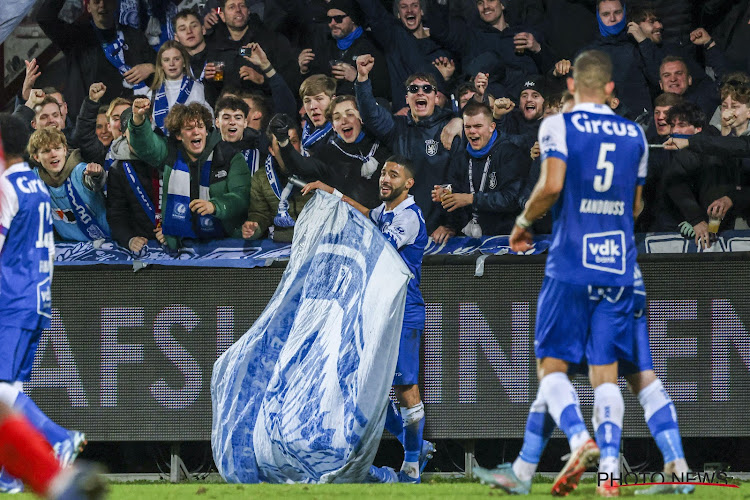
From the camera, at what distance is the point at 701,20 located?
Answer: 34.1 ft

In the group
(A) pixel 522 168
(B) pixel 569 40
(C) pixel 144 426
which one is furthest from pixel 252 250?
(B) pixel 569 40

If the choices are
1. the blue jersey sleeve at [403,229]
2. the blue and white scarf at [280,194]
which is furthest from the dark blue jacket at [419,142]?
the blue and white scarf at [280,194]

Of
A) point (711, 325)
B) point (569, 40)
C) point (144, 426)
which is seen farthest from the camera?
point (569, 40)

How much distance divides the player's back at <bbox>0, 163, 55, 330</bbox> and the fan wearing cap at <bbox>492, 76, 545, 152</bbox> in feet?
14.2

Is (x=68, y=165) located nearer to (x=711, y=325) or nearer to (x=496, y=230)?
(x=496, y=230)

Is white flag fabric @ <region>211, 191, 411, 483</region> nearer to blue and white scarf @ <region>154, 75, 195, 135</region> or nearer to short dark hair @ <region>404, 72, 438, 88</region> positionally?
short dark hair @ <region>404, 72, 438, 88</region>

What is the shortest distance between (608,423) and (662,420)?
16.5 inches

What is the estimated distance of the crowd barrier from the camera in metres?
8.84

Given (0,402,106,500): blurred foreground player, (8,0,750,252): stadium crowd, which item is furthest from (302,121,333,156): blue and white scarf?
(0,402,106,500): blurred foreground player

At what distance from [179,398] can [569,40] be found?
14.9 ft

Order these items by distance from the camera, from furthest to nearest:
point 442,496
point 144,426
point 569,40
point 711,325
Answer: point 569,40
point 144,426
point 711,325
point 442,496

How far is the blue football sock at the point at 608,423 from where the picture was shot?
5977 mm

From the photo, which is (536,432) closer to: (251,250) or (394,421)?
(394,421)

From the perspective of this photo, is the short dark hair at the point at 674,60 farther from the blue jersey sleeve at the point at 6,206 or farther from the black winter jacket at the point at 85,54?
the blue jersey sleeve at the point at 6,206
